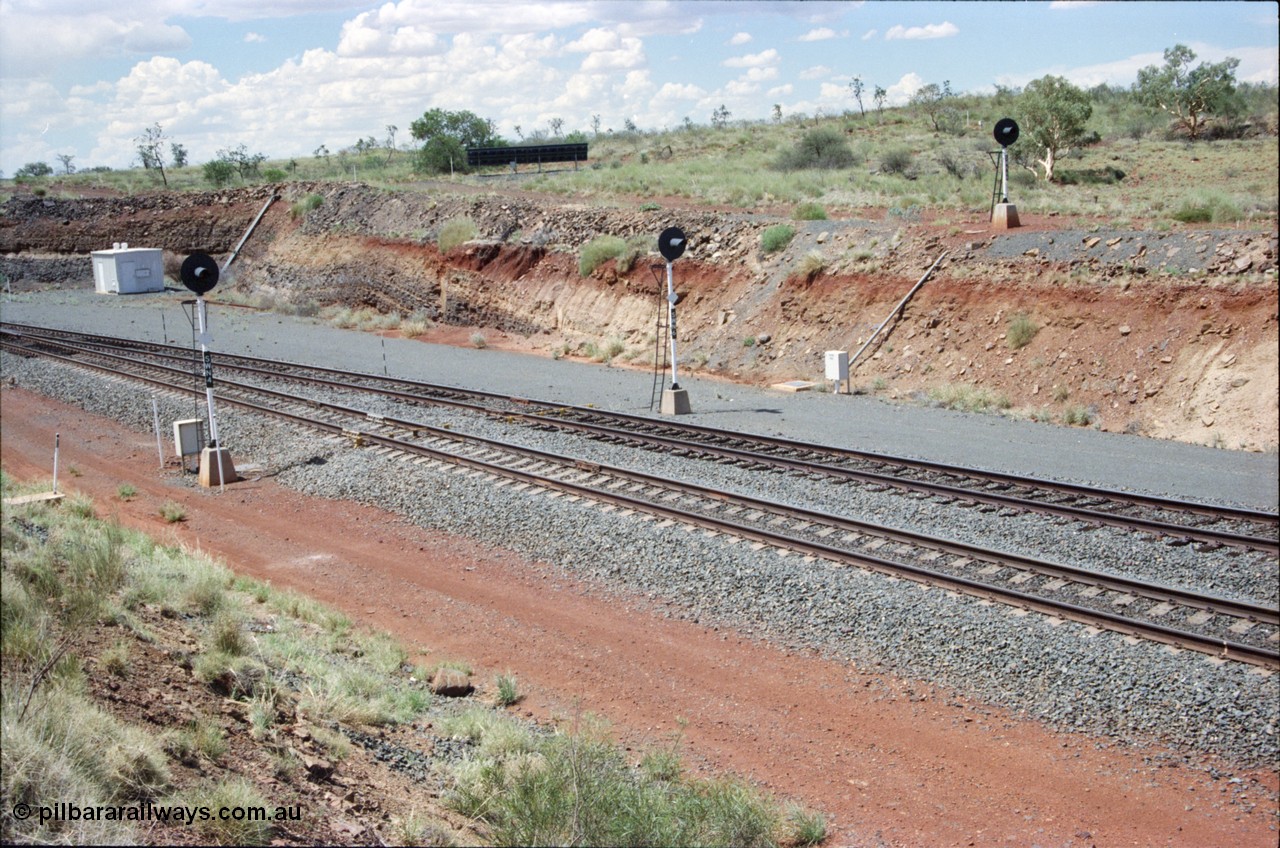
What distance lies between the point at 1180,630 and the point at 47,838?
9977 millimetres

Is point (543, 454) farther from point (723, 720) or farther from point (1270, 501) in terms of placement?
point (1270, 501)

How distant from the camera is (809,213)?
36906 mm

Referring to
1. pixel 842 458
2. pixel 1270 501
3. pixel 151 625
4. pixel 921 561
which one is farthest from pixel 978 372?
pixel 151 625

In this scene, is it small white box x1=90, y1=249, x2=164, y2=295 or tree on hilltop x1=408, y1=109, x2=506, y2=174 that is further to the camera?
tree on hilltop x1=408, y1=109, x2=506, y2=174

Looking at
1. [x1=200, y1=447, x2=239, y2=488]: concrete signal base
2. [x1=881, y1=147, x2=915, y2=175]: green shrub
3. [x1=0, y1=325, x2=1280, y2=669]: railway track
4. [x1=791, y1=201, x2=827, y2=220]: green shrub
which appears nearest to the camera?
[x1=0, y1=325, x2=1280, y2=669]: railway track

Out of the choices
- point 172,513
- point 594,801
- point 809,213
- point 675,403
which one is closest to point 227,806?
point 594,801

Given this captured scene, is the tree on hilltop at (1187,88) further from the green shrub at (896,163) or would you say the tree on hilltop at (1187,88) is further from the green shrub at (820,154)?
the green shrub at (820,154)

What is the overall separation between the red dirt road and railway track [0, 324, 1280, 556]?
201 inches

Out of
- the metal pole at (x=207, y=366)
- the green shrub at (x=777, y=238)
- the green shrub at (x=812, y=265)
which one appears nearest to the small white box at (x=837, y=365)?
the green shrub at (x=812, y=265)

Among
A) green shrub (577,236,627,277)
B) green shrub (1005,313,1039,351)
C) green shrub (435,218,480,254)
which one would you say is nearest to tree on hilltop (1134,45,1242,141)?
green shrub (1005,313,1039,351)

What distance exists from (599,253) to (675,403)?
51.5 ft

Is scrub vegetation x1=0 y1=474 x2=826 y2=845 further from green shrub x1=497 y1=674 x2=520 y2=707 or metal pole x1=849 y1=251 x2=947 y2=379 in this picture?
metal pole x1=849 y1=251 x2=947 y2=379

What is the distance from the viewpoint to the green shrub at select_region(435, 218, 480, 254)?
144 feet

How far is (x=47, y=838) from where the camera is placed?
5.05 meters
